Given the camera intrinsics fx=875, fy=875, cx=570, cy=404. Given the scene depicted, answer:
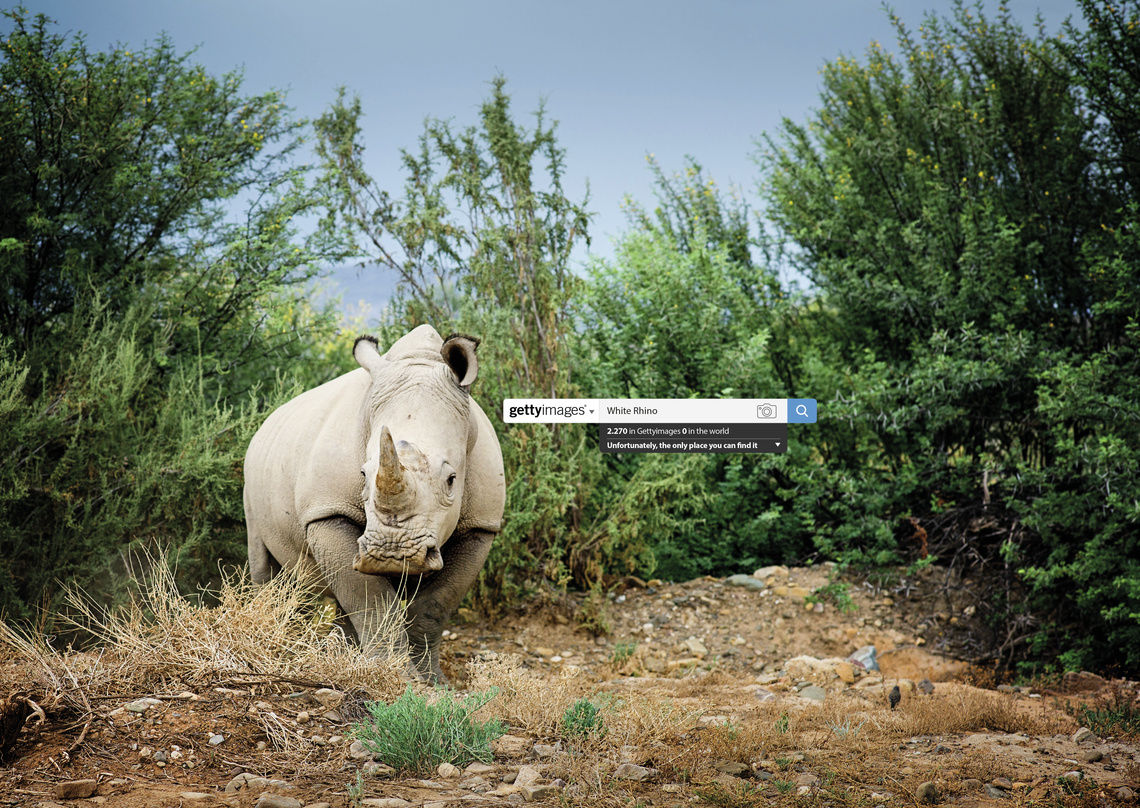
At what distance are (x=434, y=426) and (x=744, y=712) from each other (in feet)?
7.86

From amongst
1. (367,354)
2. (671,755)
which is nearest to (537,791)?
(671,755)

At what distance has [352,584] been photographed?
190 inches

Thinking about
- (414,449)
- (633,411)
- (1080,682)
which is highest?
(633,411)

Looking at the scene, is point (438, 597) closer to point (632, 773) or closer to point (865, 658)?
point (632, 773)

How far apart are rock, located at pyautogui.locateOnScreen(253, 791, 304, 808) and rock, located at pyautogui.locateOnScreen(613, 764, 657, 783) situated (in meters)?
1.19

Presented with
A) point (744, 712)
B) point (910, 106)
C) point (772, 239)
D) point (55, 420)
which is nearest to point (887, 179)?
point (910, 106)

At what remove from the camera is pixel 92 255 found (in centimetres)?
921

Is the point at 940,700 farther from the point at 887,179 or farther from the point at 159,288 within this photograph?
the point at 159,288

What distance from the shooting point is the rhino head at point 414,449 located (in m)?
4.16

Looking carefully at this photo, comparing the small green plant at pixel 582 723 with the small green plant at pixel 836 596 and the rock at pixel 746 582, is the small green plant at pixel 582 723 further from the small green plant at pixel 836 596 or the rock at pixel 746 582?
the rock at pixel 746 582

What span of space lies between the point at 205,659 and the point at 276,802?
143cm

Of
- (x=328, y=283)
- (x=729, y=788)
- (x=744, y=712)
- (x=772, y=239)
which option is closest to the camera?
(x=729, y=788)

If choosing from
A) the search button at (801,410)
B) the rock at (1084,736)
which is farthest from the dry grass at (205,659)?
the search button at (801,410)

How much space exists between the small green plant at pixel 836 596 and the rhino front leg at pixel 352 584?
15.6 ft
